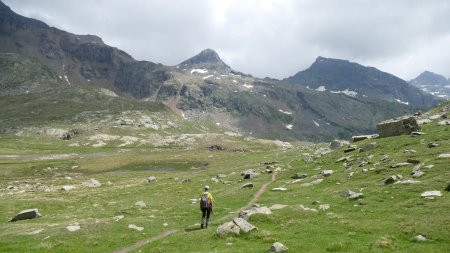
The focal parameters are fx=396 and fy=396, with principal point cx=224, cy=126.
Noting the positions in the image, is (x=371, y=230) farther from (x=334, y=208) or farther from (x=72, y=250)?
(x=72, y=250)

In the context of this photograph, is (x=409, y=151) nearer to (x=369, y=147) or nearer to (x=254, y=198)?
(x=369, y=147)

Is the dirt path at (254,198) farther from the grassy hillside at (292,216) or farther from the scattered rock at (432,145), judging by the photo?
the scattered rock at (432,145)

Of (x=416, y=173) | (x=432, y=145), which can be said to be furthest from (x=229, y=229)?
(x=432, y=145)

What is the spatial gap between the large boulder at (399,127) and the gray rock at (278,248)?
189ft

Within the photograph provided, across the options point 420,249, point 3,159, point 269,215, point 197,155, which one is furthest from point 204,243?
point 3,159

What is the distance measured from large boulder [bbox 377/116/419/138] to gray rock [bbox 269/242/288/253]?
57491 mm

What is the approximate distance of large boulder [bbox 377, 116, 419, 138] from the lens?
74.9 meters

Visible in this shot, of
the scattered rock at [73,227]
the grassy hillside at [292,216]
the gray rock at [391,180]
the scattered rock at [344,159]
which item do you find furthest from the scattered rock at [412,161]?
the scattered rock at [73,227]

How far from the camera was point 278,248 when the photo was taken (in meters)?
26.2

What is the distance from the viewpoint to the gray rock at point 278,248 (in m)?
26.1

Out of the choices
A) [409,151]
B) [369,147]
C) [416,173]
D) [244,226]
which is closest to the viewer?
[244,226]

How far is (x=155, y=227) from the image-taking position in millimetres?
39781

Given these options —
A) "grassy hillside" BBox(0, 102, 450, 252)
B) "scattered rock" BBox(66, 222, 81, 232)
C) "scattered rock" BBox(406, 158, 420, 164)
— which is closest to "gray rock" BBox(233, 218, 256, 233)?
"grassy hillside" BBox(0, 102, 450, 252)

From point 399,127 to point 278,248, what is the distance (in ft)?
197
